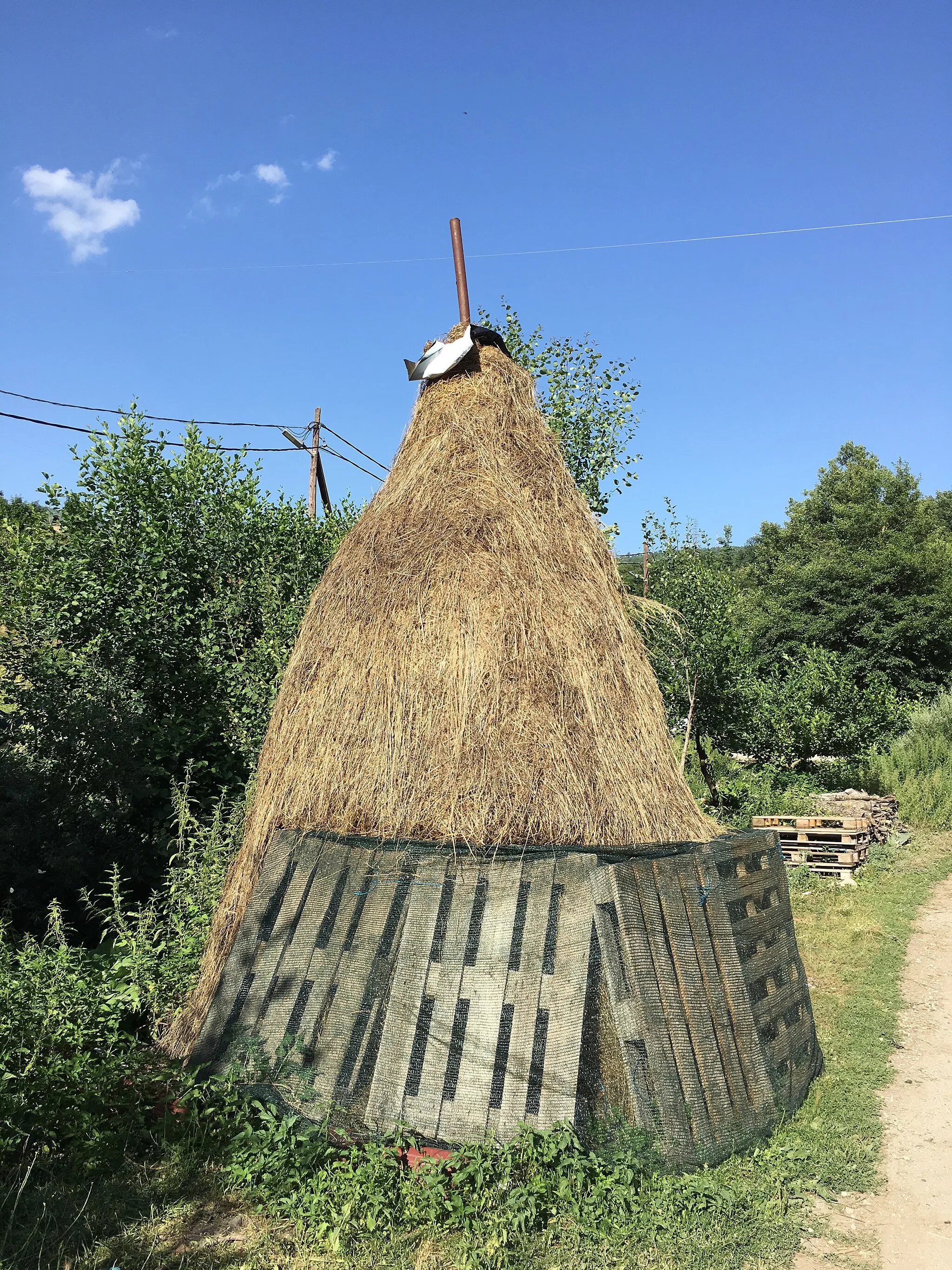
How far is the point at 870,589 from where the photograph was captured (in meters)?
24.6

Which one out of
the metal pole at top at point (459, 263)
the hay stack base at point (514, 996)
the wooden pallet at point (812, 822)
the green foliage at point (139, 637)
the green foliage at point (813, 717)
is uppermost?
the metal pole at top at point (459, 263)

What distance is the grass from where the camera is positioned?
344 cm

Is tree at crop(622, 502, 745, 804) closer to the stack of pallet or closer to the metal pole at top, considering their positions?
the stack of pallet

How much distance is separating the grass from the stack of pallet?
6451mm

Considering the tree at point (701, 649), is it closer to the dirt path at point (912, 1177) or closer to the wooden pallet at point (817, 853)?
the wooden pallet at point (817, 853)

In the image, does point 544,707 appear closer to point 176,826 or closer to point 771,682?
point 176,826

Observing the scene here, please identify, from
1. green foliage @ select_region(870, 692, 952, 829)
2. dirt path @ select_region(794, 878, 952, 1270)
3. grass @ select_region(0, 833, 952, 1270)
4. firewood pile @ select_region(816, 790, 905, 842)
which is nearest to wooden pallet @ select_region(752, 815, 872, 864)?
firewood pile @ select_region(816, 790, 905, 842)

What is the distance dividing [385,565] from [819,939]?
18.8 ft

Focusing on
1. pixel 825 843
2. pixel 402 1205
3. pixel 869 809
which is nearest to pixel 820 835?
pixel 825 843

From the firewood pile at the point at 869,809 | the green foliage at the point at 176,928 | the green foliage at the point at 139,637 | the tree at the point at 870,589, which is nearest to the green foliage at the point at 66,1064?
the green foliage at the point at 176,928

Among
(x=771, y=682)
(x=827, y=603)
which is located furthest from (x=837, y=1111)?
(x=827, y=603)

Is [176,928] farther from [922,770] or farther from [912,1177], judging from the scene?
[922,770]

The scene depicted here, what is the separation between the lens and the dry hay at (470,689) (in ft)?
15.0

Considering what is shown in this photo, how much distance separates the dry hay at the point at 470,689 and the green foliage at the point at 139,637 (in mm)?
3022
